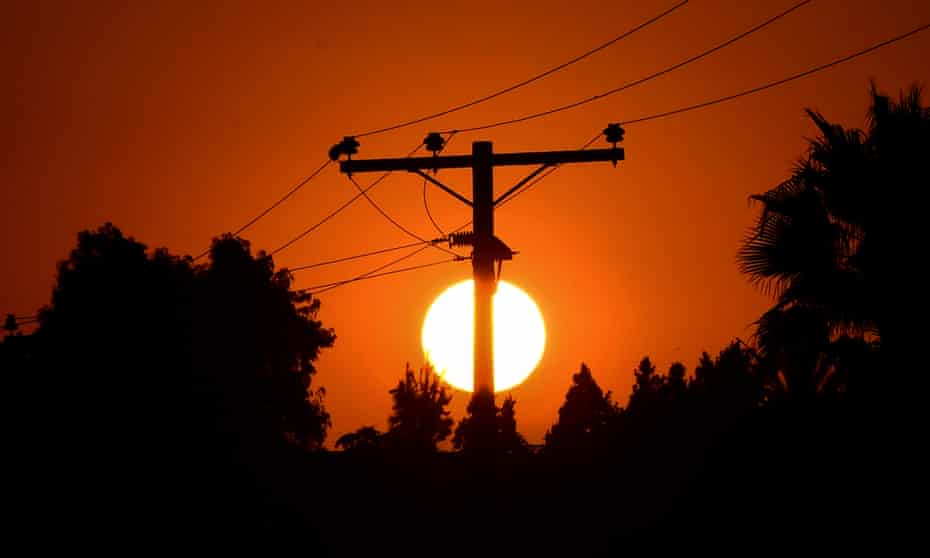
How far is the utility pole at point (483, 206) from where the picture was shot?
18.5m

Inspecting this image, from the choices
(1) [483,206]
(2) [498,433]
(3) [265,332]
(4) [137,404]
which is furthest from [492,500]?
(3) [265,332]

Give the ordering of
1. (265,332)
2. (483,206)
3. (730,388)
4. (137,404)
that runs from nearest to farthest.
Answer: (730,388) < (483,206) < (137,404) < (265,332)

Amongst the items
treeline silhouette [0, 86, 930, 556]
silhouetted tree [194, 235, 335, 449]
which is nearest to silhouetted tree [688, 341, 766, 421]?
treeline silhouette [0, 86, 930, 556]

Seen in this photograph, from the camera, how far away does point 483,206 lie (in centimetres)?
1981

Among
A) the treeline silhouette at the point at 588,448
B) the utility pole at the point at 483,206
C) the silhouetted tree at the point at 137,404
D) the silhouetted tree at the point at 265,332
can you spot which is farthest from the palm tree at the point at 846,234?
the silhouetted tree at the point at 265,332

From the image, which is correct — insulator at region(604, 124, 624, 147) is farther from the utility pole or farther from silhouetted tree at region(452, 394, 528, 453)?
silhouetted tree at region(452, 394, 528, 453)

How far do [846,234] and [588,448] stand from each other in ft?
16.1

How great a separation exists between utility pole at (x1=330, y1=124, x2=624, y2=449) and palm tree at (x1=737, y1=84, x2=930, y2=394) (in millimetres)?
3996

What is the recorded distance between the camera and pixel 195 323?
27422 millimetres

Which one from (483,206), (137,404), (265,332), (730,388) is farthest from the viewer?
(265,332)

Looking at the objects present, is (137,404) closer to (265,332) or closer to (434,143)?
(434,143)

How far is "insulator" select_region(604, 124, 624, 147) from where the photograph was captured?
68.8 feet

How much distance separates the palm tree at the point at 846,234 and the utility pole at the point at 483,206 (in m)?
4.00

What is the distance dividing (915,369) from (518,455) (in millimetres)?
6100
